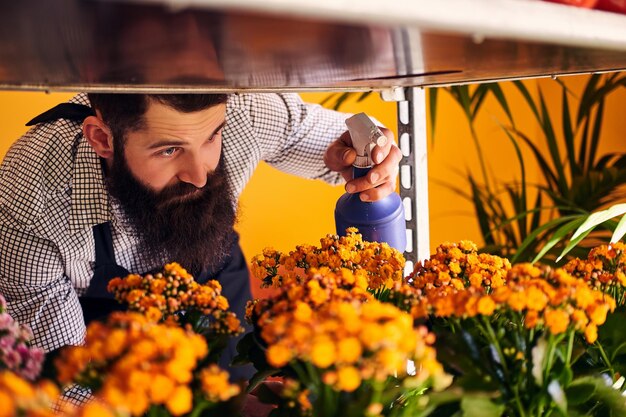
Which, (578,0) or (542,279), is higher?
(578,0)

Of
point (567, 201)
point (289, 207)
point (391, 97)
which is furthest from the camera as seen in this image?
point (289, 207)

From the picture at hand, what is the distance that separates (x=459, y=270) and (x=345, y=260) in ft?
0.39

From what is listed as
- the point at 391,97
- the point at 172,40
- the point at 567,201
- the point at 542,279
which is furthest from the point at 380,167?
the point at 567,201

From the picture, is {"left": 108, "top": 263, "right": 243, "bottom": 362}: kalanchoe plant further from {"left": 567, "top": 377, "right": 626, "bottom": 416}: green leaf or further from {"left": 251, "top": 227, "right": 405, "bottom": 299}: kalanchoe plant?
{"left": 567, "top": 377, "right": 626, "bottom": 416}: green leaf

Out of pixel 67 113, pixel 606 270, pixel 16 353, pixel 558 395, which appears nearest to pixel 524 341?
pixel 558 395

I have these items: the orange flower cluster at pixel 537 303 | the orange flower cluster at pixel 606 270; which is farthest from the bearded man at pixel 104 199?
the orange flower cluster at pixel 537 303

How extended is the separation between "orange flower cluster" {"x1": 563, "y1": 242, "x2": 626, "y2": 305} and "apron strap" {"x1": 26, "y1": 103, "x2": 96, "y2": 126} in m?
0.97

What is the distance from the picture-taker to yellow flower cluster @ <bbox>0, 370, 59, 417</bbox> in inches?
14.0

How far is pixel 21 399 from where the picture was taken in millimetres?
367

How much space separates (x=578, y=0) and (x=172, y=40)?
0.32 m

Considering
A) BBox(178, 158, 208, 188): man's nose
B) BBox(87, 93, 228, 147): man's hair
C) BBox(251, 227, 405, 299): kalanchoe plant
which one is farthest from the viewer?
BBox(178, 158, 208, 188): man's nose

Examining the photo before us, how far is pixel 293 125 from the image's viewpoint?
64.1 inches

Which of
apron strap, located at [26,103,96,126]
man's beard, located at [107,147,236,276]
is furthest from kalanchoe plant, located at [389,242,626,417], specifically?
apron strap, located at [26,103,96,126]

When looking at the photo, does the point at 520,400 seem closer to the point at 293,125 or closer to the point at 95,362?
the point at 95,362
